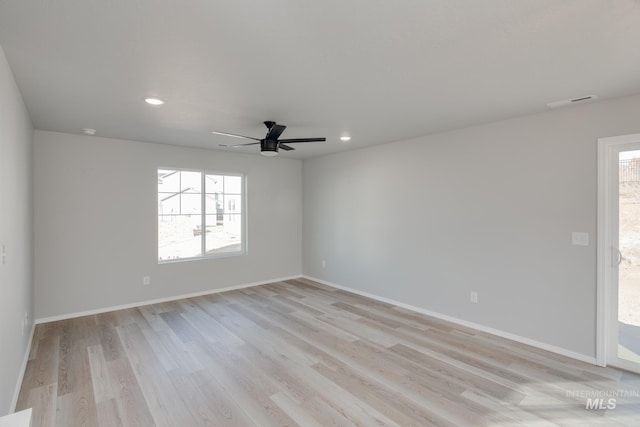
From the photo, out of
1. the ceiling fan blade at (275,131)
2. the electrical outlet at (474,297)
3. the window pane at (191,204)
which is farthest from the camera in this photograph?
the window pane at (191,204)

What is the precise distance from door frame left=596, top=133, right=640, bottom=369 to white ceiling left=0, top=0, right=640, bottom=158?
0.60m

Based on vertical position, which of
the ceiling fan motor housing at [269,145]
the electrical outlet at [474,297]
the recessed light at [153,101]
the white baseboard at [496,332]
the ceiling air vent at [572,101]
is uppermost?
the recessed light at [153,101]

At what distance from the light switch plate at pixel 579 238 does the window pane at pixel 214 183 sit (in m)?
5.03

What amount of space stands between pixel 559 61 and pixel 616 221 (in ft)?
5.77

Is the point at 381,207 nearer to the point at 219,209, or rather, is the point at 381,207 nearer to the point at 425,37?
the point at 219,209

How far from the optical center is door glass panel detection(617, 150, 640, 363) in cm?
287

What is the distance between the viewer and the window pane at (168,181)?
16.6ft

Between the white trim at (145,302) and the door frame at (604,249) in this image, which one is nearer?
the door frame at (604,249)

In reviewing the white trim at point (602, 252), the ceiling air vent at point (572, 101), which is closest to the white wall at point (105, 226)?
the ceiling air vent at point (572, 101)

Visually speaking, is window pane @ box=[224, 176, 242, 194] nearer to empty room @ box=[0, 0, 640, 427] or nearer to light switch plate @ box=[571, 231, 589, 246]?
empty room @ box=[0, 0, 640, 427]

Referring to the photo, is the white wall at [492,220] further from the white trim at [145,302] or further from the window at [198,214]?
the window at [198,214]

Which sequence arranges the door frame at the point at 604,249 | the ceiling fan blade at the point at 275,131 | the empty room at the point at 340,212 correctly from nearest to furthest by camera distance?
the empty room at the point at 340,212
the door frame at the point at 604,249
the ceiling fan blade at the point at 275,131

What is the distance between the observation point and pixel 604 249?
118 inches

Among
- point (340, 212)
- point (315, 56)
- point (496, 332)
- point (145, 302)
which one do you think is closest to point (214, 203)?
point (145, 302)
